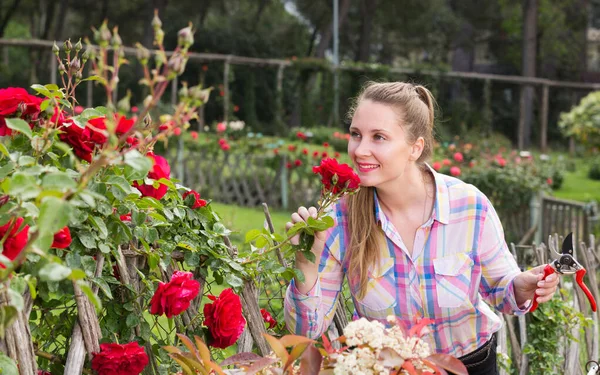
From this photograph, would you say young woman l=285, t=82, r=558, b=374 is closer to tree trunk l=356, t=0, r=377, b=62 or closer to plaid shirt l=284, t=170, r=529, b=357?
plaid shirt l=284, t=170, r=529, b=357

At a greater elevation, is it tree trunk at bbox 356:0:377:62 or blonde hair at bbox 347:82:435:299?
tree trunk at bbox 356:0:377:62

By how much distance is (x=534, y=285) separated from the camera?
233cm

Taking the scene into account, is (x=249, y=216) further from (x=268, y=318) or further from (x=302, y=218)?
(x=302, y=218)

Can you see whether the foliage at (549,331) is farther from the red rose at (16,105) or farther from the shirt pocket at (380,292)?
the red rose at (16,105)

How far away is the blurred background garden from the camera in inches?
452

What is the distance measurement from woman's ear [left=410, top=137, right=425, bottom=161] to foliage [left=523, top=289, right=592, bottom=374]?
48.6 inches

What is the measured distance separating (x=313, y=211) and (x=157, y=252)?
0.41 metres

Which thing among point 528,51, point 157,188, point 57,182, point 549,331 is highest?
point 528,51

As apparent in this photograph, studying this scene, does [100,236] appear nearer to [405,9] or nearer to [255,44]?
[255,44]

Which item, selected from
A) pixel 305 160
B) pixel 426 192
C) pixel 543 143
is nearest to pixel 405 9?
pixel 543 143

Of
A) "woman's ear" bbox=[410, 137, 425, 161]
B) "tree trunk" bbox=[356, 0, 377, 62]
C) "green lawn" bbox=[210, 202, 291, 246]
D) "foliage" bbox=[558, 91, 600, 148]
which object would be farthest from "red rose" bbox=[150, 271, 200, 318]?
"tree trunk" bbox=[356, 0, 377, 62]

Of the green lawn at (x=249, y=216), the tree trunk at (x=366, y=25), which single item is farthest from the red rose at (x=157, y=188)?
the tree trunk at (x=366, y=25)

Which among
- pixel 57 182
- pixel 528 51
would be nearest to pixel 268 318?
pixel 57 182

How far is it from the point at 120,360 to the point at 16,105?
606 millimetres
